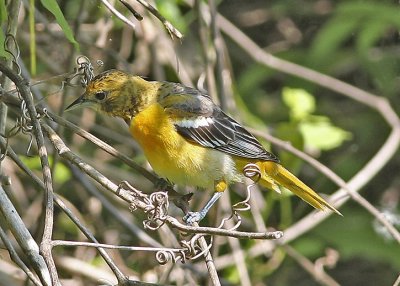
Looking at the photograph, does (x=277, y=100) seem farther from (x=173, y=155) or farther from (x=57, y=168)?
(x=173, y=155)

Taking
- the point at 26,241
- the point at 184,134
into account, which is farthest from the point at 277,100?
the point at 26,241

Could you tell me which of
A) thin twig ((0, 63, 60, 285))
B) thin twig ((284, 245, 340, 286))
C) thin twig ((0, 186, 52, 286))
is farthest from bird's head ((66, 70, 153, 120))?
thin twig ((284, 245, 340, 286))

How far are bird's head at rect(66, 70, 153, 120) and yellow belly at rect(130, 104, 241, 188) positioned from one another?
0.07 metres

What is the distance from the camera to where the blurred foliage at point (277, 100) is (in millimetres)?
4996

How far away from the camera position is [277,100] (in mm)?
6895

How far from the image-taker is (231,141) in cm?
424

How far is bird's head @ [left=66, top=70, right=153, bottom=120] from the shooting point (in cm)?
379

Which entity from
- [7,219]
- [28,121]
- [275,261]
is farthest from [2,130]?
[275,261]

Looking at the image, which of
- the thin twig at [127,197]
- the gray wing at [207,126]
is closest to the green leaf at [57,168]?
the gray wing at [207,126]

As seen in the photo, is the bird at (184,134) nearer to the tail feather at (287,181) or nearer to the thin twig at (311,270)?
the tail feather at (287,181)

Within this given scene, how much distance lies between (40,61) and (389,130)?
2.89 m

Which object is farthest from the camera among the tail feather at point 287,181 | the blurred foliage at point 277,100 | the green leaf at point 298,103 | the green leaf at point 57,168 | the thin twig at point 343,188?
the green leaf at point 298,103

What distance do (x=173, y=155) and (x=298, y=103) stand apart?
5.90ft

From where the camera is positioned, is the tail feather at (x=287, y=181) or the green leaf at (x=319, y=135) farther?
the green leaf at (x=319, y=135)
